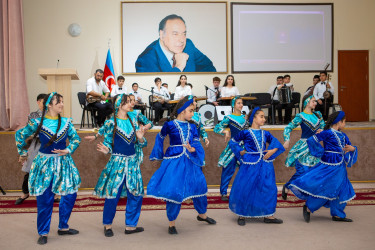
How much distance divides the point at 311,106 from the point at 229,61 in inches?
251

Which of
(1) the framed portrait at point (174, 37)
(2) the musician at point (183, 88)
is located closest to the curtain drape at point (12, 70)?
(2) the musician at point (183, 88)

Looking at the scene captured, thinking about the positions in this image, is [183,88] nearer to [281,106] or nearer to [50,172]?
[281,106]

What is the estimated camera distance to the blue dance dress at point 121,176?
12.9 ft

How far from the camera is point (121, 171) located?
3961mm

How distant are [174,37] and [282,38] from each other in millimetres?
3297

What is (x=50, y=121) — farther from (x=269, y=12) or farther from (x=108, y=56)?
(x=269, y=12)

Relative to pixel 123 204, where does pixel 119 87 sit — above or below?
above

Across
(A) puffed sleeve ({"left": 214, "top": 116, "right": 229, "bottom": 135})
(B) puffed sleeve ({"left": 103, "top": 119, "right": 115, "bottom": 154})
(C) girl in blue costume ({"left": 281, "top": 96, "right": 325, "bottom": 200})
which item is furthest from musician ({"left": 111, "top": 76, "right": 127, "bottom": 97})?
(B) puffed sleeve ({"left": 103, "top": 119, "right": 115, "bottom": 154})

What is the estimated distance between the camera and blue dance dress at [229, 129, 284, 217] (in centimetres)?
428

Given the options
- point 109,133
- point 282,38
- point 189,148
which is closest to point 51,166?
point 109,133

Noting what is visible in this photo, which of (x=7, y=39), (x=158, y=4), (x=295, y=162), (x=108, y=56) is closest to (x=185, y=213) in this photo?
(x=295, y=162)

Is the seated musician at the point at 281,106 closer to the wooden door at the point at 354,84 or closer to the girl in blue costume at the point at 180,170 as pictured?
the wooden door at the point at 354,84

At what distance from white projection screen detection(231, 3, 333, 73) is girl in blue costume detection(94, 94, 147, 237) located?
318 inches

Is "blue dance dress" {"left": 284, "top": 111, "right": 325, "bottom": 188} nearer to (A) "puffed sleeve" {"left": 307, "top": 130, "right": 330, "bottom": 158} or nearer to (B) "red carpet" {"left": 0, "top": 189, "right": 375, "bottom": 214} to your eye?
(B) "red carpet" {"left": 0, "top": 189, "right": 375, "bottom": 214}
